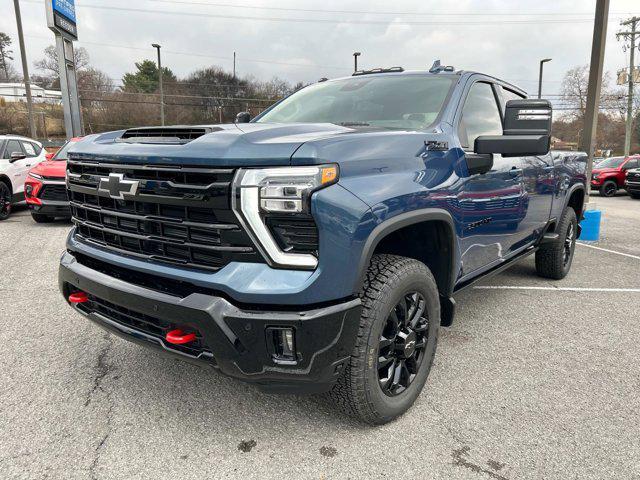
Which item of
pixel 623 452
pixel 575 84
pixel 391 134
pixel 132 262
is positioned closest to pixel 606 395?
pixel 623 452

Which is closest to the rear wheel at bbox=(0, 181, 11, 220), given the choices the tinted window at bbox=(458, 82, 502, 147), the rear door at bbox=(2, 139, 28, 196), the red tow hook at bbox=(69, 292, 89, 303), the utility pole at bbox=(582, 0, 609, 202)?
the rear door at bbox=(2, 139, 28, 196)

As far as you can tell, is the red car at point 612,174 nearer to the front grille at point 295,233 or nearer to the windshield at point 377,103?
the windshield at point 377,103

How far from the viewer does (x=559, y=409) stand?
8.56 feet

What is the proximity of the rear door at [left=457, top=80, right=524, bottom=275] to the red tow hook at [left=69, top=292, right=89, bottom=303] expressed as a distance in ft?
7.21

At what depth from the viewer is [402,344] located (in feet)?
7.96

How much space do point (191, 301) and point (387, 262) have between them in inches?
37.9

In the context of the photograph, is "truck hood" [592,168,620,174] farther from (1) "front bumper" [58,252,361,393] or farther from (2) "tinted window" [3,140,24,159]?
(1) "front bumper" [58,252,361,393]

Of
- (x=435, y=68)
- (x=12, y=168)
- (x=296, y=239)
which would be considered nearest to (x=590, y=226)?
(x=435, y=68)

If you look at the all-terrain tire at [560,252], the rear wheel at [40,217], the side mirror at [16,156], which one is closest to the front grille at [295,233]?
the all-terrain tire at [560,252]

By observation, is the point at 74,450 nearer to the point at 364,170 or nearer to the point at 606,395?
the point at 364,170

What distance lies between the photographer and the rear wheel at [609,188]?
18266 millimetres

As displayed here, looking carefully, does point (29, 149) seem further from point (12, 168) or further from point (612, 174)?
point (612, 174)

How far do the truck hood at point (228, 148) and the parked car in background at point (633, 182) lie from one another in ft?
59.5

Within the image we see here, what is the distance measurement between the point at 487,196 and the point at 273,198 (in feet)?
5.88
